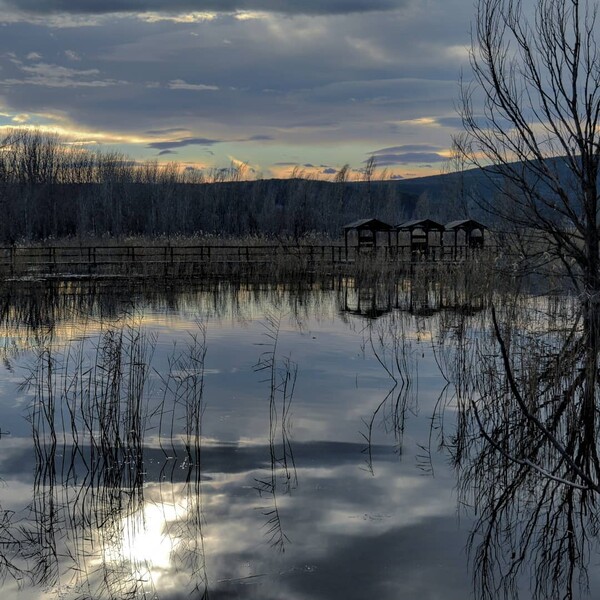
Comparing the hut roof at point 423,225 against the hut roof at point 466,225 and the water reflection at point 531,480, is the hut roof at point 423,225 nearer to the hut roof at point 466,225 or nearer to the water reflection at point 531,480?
the hut roof at point 466,225

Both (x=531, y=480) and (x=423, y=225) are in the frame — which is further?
(x=423, y=225)

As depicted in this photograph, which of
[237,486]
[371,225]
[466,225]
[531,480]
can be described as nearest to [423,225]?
[466,225]

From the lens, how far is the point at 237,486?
7.34m

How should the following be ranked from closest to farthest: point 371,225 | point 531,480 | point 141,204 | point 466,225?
point 531,480 → point 371,225 → point 466,225 → point 141,204

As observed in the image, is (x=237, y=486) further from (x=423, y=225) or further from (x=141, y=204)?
(x=141, y=204)

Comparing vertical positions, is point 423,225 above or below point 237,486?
above

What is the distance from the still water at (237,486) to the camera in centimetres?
561

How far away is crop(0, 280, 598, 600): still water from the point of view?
18.4 ft

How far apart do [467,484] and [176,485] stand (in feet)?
8.64

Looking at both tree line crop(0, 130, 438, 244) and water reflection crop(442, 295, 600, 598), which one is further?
tree line crop(0, 130, 438, 244)

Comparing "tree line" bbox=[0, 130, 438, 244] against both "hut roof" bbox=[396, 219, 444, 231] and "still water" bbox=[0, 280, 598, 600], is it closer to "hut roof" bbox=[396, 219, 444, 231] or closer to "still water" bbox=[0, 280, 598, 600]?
"hut roof" bbox=[396, 219, 444, 231]

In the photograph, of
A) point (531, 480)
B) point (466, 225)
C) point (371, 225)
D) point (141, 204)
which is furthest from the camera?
point (141, 204)

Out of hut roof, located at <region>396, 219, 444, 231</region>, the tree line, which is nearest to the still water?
hut roof, located at <region>396, 219, 444, 231</region>

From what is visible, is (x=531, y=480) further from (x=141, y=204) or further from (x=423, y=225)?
(x=141, y=204)
